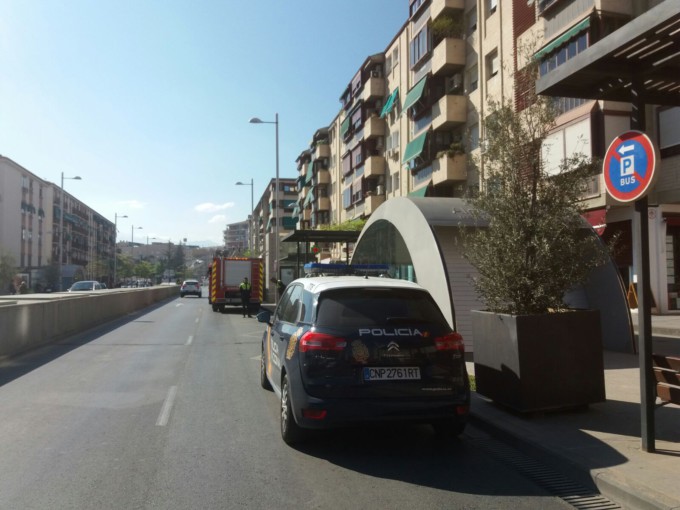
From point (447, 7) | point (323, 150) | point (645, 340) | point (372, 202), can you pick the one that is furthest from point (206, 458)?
point (323, 150)

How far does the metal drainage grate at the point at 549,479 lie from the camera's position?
4148mm

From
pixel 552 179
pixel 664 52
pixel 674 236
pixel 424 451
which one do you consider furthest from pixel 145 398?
pixel 674 236

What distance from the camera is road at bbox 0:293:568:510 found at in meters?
4.16

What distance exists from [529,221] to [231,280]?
2382cm

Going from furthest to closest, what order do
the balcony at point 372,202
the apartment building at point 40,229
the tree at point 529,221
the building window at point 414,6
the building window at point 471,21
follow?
the apartment building at point 40,229, the balcony at point 372,202, the building window at point 414,6, the building window at point 471,21, the tree at point 529,221

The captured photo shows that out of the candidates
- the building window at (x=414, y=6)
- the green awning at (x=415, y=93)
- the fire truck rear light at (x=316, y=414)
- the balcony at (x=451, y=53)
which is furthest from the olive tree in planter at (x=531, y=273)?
the building window at (x=414, y=6)

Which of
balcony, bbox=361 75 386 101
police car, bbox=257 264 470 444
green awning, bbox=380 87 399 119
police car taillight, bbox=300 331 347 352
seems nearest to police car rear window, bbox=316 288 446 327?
police car, bbox=257 264 470 444

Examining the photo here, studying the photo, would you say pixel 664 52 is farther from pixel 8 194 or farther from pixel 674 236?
pixel 8 194

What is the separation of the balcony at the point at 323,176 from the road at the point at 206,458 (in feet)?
173

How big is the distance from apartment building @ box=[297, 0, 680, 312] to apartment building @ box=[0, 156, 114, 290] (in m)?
27.7

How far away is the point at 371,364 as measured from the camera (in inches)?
201

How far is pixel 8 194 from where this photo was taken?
67125 millimetres

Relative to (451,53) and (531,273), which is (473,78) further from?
(531,273)

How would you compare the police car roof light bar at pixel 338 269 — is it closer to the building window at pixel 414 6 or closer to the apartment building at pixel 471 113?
the apartment building at pixel 471 113
